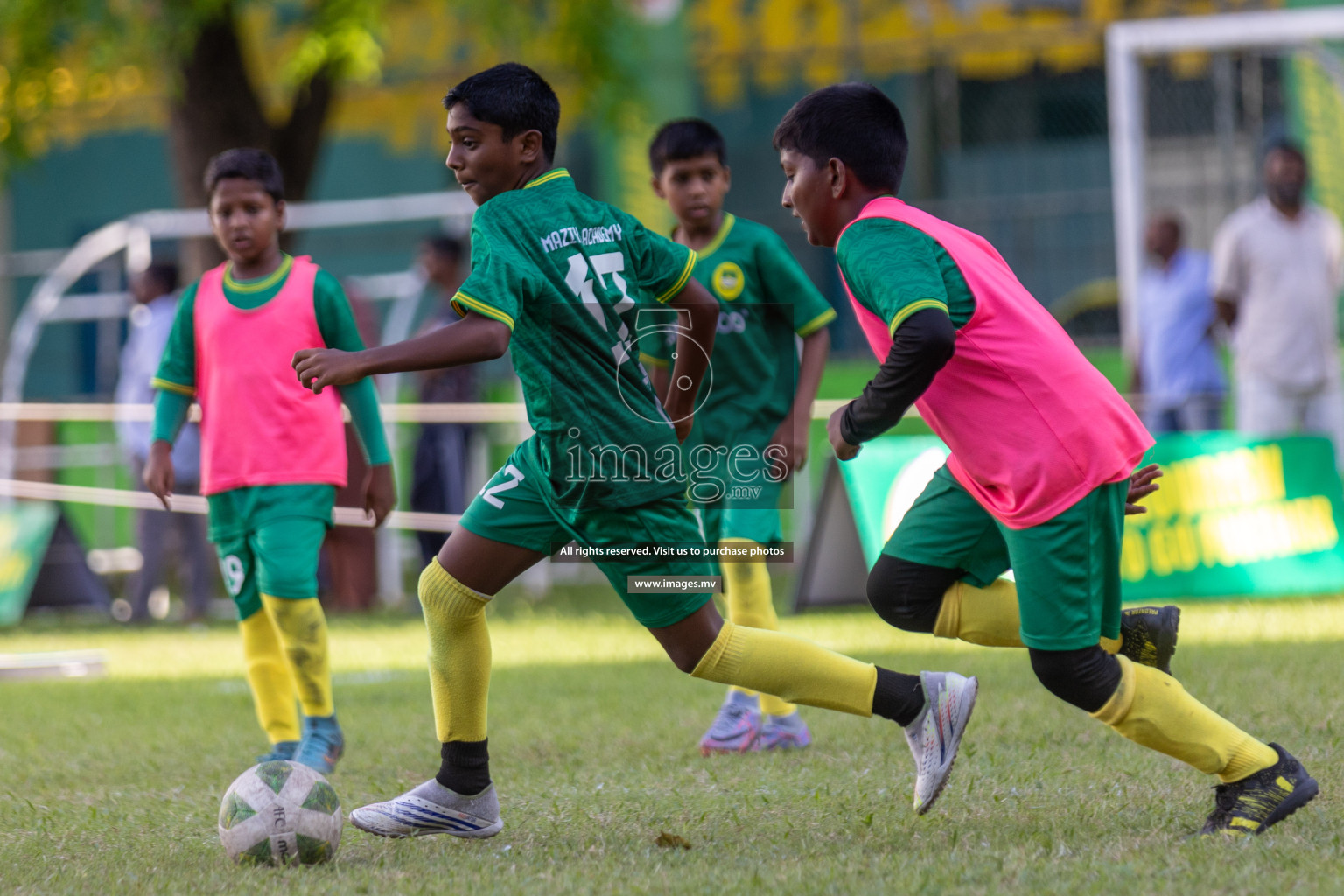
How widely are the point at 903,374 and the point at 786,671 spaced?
2.74 feet

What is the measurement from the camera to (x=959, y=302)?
351 centimetres

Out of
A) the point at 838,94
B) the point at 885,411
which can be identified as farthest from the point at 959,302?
the point at 838,94

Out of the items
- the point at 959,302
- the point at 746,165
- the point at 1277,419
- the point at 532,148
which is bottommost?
the point at 1277,419

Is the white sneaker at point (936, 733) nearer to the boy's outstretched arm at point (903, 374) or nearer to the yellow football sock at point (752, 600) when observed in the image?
the boy's outstretched arm at point (903, 374)

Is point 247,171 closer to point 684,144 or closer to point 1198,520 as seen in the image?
point 684,144

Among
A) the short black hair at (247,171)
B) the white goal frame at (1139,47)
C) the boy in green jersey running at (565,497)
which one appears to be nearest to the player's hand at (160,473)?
the short black hair at (247,171)

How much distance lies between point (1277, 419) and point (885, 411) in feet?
22.7

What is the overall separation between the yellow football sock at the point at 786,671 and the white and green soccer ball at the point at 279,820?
927mm

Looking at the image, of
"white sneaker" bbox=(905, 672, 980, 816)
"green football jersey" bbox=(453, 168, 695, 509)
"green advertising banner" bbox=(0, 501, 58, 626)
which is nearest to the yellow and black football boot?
"white sneaker" bbox=(905, 672, 980, 816)

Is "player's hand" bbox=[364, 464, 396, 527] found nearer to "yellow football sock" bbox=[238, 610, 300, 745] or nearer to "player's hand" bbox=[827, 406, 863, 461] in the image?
"yellow football sock" bbox=[238, 610, 300, 745]

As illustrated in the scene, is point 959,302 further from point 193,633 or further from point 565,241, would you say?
point 193,633

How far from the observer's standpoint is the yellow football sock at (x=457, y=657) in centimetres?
379

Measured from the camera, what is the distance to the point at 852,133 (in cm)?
368

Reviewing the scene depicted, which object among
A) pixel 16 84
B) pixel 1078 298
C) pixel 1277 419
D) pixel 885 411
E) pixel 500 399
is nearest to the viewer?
pixel 885 411
